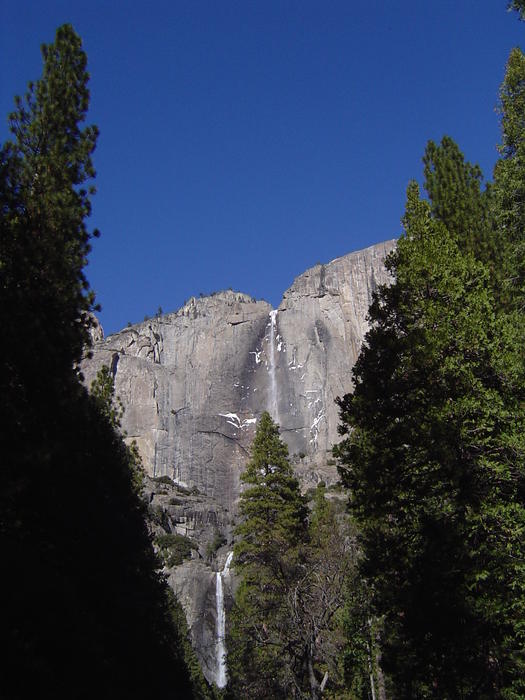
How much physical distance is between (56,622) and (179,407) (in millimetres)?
76043

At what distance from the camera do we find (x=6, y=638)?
725 cm

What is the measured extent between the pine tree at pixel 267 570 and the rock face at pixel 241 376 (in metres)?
51.8

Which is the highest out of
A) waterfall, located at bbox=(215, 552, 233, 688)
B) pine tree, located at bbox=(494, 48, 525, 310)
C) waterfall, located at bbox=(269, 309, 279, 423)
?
waterfall, located at bbox=(269, 309, 279, 423)

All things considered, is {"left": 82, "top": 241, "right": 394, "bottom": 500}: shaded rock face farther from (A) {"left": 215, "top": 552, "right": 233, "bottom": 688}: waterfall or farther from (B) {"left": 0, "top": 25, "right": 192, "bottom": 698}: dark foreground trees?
(B) {"left": 0, "top": 25, "right": 192, "bottom": 698}: dark foreground trees

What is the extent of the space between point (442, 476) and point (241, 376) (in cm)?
7314

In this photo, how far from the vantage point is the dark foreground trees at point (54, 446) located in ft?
26.2

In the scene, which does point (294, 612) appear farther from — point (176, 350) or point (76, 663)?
point (176, 350)

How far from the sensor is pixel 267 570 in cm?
2120

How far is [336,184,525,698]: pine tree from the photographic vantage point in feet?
31.9

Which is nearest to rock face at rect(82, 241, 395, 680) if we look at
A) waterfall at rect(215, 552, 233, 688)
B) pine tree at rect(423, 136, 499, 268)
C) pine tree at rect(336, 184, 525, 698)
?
waterfall at rect(215, 552, 233, 688)

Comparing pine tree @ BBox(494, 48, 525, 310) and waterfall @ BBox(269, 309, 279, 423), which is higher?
waterfall @ BBox(269, 309, 279, 423)

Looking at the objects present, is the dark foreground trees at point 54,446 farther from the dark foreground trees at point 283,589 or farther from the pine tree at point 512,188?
the pine tree at point 512,188

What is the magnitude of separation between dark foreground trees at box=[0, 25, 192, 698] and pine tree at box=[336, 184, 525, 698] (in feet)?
16.4

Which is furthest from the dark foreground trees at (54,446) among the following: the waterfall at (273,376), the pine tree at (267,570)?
the waterfall at (273,376)
